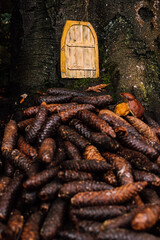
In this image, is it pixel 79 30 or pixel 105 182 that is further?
pixel 79 30

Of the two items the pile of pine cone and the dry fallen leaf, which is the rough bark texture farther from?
the pile of pine cone

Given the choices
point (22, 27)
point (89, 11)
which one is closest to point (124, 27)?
point (89, 11)

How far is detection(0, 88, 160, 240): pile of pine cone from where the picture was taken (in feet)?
5.15

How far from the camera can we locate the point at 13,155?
238 cm

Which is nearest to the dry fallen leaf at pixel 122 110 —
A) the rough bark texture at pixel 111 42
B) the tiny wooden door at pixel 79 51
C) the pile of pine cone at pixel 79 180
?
the pile of pine cone at pixel 79 180

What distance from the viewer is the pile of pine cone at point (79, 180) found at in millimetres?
1568

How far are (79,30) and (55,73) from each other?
3.86ft

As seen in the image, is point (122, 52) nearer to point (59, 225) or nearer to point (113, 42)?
point (113, 42)

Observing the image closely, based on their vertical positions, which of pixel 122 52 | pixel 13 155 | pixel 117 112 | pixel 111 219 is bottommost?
pixel 111 219

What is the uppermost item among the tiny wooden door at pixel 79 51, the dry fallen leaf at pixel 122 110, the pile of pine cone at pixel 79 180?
the tiny wooden door at pixel 79 51

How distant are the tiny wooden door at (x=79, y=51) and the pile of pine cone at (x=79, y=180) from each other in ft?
5.73

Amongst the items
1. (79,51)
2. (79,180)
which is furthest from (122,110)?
(79,51)

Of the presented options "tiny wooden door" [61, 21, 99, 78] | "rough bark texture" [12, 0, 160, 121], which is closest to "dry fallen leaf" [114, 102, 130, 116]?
"rough bark texture" [12, 0, 160, 121]

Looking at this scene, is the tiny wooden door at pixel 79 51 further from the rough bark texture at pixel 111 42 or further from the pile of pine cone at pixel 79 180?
the pile of pine cone at pixel 79 180
